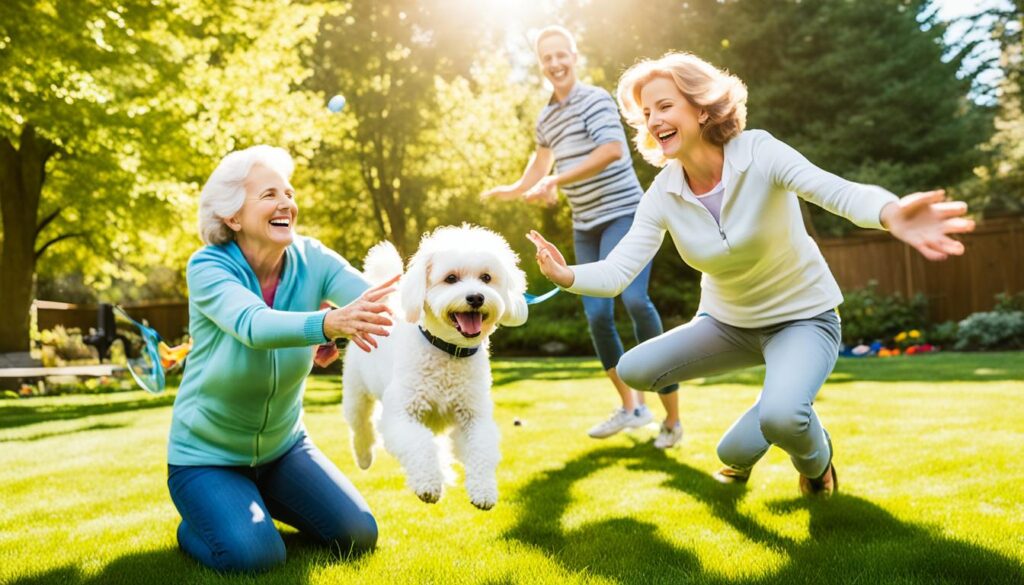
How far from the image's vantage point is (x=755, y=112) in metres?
21.9

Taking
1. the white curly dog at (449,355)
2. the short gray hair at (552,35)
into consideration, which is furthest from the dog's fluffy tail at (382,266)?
the short gray hair at (552,35)

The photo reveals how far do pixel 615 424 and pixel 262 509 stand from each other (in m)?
2.79

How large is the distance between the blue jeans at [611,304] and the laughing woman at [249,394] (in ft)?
6.66

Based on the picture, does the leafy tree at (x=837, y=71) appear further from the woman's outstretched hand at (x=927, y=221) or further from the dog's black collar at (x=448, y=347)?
the woman's outstretched hand at (x=927, y=221)

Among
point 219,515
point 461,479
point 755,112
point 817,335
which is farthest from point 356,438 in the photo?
point 755,112

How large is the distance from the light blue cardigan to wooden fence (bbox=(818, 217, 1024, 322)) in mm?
15344

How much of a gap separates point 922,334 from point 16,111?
14.6 metres

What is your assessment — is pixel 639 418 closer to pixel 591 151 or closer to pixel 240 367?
pixel 591 151

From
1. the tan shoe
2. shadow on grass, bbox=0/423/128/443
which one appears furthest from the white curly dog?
shadow on grass, bbox=0/423/128/443

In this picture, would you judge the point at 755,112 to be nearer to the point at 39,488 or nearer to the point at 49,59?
the point at 49,59

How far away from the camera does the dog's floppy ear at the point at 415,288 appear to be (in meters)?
3.32

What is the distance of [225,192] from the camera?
3.32 meters

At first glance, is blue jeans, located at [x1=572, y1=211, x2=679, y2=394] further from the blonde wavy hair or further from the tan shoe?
the blonde wavy hair

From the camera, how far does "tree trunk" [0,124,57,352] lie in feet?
49.7
